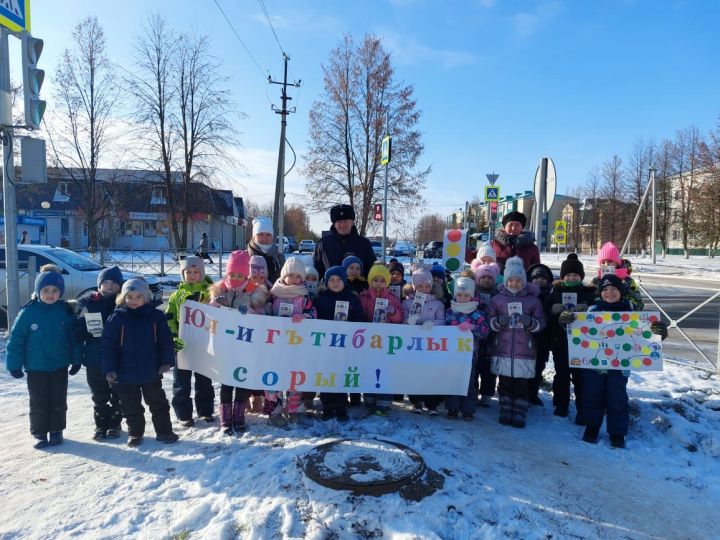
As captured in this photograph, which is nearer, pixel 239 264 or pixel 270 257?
pixel 239 264

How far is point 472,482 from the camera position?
3361mm

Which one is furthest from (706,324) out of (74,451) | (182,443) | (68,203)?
(68,203)

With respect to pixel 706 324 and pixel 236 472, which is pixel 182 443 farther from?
pixel 706 324

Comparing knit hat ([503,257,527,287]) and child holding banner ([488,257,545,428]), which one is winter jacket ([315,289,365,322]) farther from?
knit hat ([503,257,527,287])

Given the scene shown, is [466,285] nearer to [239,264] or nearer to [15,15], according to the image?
[239,264]

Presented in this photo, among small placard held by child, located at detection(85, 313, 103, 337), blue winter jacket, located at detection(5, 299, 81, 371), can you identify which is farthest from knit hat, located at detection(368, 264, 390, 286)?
blue winter jacket, located at detection(5, 299, 81, 371)

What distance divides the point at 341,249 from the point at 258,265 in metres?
1.08

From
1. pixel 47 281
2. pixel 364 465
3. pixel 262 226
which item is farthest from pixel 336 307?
pixel 47 281

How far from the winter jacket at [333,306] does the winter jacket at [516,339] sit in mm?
1338

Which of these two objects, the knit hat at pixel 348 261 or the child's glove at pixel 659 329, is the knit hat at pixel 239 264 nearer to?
the knit hat at pixel 348 261

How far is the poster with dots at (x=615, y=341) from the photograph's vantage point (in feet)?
14.4

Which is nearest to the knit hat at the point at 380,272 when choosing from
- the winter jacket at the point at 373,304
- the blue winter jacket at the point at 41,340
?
the winter jacket at the point at 373,304

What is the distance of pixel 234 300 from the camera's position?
4.57 meters

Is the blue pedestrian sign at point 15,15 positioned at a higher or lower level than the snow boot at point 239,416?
higher
